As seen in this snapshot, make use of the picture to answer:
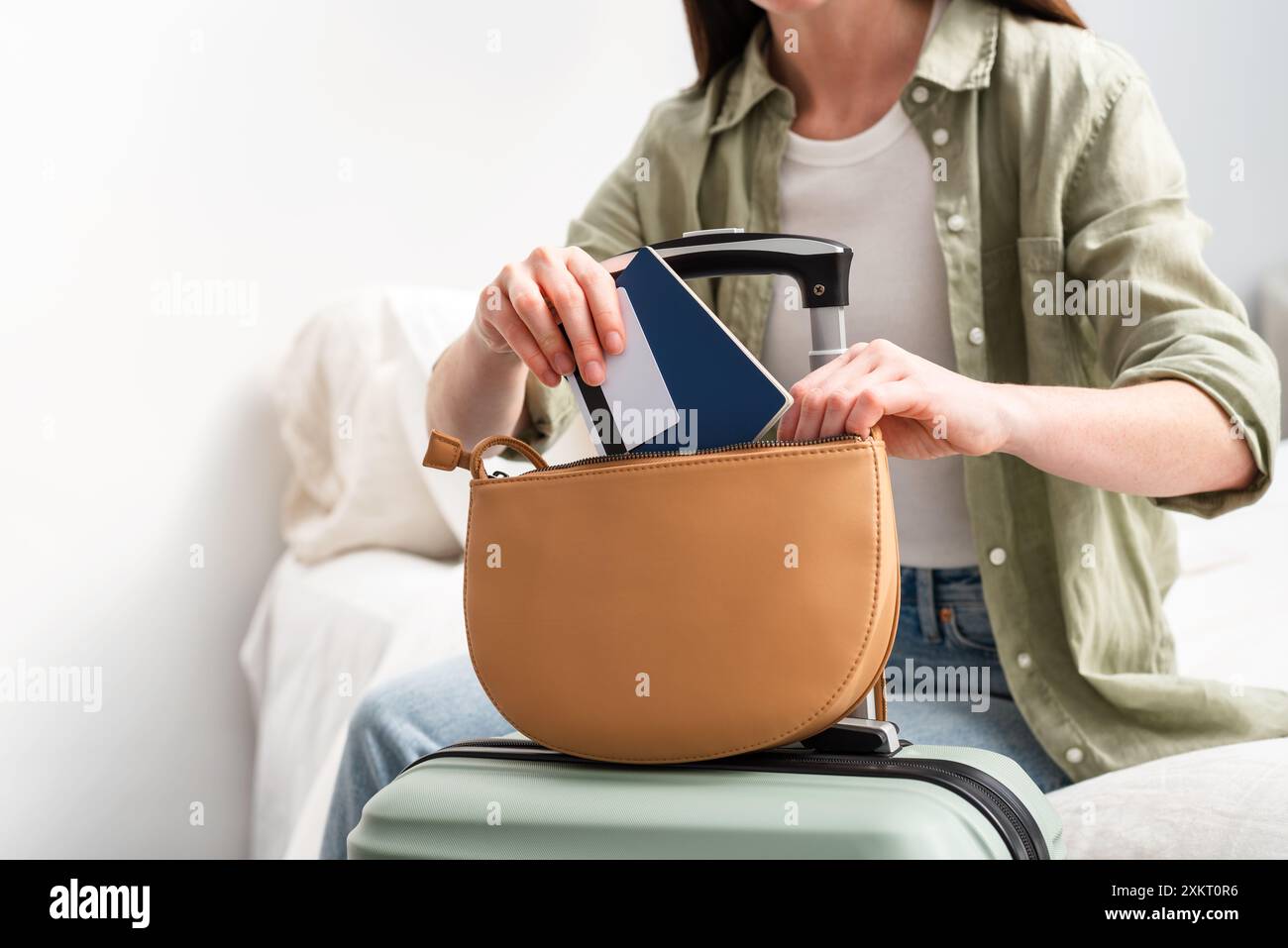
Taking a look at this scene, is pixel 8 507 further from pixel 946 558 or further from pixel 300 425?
pixel 946 558

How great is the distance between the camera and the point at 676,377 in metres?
0.58

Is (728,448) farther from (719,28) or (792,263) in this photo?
(719,28)

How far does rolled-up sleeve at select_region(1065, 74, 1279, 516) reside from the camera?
2.31ft

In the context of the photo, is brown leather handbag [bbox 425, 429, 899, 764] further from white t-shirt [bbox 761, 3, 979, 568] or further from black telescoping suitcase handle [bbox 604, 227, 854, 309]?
white t-shirt [bbox 761, 3, 979, 568]

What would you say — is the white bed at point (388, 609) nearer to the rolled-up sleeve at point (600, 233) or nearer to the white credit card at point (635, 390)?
the rolled-up sleeve at point (600, 233)

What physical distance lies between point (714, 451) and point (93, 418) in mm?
1046

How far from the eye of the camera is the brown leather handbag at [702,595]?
513 millimetres

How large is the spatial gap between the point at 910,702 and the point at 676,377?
0.38 meters

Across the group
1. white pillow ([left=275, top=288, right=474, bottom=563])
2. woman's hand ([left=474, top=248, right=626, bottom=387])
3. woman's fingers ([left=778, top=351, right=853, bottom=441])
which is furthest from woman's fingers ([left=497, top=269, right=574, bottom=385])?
white pillow ([left=275, top=288, right=474, bottom=563])

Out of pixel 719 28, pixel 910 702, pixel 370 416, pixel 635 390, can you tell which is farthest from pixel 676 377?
pixel 370 416

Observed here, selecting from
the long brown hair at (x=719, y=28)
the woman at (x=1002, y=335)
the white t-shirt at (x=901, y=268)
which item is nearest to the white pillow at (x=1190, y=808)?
the woman at (x=1002, y=335)

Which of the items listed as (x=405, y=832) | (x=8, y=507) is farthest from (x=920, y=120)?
(x=8, y=507)

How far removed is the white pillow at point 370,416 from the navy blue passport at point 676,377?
824mm

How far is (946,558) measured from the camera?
872 mm
